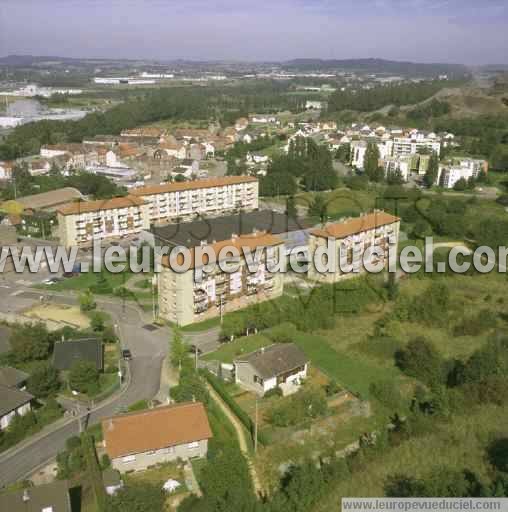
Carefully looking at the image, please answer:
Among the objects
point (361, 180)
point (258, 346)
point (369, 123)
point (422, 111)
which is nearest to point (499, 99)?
point (422, 111)

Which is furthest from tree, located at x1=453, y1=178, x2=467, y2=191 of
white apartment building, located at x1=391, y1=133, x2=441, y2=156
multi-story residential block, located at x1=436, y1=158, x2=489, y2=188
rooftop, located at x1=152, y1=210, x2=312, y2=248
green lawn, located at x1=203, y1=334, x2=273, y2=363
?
green lawn, located at x1=203, y1=334, x2=273, y2=363

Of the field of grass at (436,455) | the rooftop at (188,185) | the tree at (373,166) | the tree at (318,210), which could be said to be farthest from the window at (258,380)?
the tree at (373,166)

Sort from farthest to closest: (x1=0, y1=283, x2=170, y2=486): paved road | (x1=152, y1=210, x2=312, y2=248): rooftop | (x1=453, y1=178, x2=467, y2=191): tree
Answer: (x1=453, y1=178, x2=467, y2=191): tree → (x1=152, y1=210, x2=312, y2=248): rooftop → (x1=0, y1=283, x2=170, y2=486): paved road

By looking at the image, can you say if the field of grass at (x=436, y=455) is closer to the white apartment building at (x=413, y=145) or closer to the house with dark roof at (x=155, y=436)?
the house with dark roof at (x=155, y=436)

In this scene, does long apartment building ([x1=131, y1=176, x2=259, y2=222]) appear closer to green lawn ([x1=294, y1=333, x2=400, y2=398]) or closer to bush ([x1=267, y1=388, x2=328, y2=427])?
green lawn ([x1=294, y1=333, x2=400, y2=398])

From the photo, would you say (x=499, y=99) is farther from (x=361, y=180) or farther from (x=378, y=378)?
(x=378, y=378)

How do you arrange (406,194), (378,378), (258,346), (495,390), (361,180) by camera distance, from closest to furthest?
(495,390), (378,378), (258,346), (406,194), (361,180)
